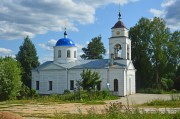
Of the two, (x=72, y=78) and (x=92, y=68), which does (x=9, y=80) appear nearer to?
(x=72, y=78)

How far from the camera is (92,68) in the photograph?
152 feet

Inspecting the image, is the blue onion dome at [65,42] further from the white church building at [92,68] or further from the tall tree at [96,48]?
the tall tree at [96,48]

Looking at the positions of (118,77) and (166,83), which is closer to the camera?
(118,77)

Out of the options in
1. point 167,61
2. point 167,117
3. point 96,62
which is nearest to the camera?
point 167,117

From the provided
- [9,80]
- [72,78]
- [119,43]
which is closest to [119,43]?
[119,43]

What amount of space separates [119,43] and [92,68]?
5093 millimetres

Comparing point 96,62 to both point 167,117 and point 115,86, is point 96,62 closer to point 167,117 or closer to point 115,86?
point 115,86

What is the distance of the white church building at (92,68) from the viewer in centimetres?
4478

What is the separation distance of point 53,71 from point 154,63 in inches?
759

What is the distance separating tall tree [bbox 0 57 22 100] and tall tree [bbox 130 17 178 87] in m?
26.4

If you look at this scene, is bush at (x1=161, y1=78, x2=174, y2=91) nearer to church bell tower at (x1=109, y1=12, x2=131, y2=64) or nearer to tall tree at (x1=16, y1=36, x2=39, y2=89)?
church bell tower at (x1=109, y1=12, x2=131, y2=64)

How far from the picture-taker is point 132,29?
5934 centimetres

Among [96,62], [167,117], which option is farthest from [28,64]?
[167,117]

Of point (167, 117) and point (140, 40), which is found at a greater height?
point (140, 40)
